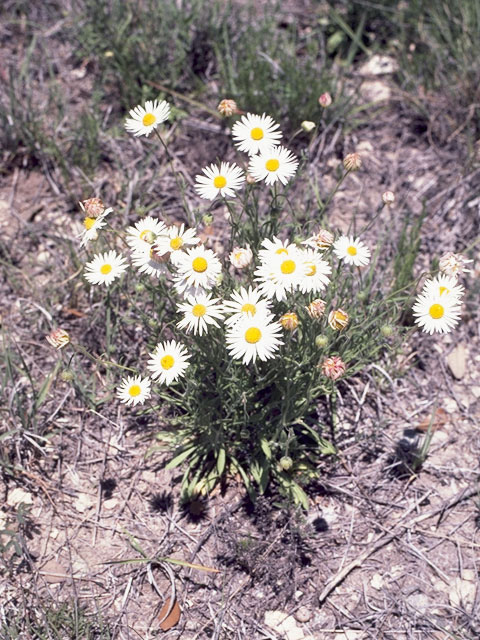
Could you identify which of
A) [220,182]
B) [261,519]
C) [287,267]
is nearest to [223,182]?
[220,182]

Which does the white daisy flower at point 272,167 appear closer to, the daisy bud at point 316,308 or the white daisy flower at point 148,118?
the white daisy flower at point 148,118

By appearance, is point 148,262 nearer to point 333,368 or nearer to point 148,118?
point 148,118

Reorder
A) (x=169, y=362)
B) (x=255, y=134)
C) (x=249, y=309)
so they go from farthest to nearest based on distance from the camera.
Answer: (x=255, y=134)
(x=169, y=362)
(x=249, y=309)

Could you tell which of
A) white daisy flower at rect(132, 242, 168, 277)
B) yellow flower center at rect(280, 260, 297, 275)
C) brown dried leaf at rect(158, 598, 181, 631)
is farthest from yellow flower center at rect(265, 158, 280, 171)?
brown dried leaf at rect(158, 598, 181, 631)

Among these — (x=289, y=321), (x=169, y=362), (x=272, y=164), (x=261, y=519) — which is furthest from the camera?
(x=261, y=519)

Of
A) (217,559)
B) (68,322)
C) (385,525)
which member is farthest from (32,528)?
(385,525)

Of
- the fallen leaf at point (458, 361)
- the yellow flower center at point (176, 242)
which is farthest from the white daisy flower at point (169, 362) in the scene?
the fallen leaf at point (458, 361)

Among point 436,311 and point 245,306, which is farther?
point 436,311

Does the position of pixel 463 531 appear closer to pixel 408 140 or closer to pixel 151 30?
pixel 408 140
